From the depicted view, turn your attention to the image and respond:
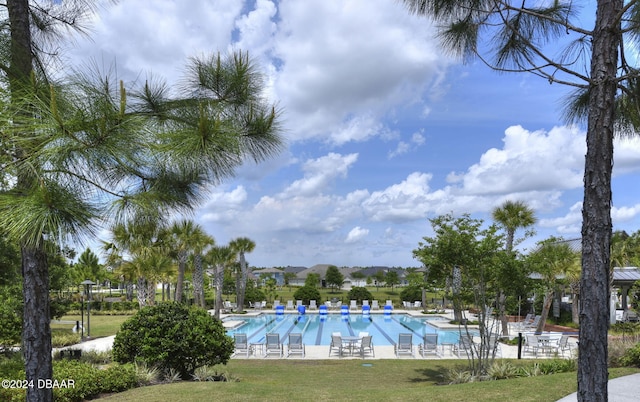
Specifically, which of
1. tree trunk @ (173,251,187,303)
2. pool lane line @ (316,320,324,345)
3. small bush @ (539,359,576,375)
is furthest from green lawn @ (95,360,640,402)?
tree trunk @ (173,251,187,303)

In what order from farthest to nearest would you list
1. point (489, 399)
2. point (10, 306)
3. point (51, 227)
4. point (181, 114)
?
point (10, 306), point (489, 399), point (181, 114), point (51, 227)

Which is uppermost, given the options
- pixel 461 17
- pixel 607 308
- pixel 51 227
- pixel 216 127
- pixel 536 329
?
pixel 461 17

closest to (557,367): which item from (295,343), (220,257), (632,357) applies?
(632,357)

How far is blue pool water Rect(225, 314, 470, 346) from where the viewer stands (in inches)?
900

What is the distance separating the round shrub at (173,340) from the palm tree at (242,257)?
24428 mm

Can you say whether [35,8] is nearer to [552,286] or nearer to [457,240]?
[457,240]

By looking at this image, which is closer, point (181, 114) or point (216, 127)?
point (216, 127)

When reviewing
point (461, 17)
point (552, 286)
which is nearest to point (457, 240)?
point (461, 17)

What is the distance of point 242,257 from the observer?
3766cm

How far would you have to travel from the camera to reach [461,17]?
5449 millimetres

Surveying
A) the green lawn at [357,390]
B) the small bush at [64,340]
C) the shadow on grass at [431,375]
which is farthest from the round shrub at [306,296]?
the green lawn at [357,390]

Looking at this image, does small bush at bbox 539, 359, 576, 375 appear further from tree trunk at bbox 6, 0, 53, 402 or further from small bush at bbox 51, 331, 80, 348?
small bush at bbox 51, 331, 80, 348

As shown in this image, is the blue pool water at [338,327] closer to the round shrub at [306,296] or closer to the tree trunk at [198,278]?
the tree trunk at [198,278]

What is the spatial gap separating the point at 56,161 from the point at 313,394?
652cm
